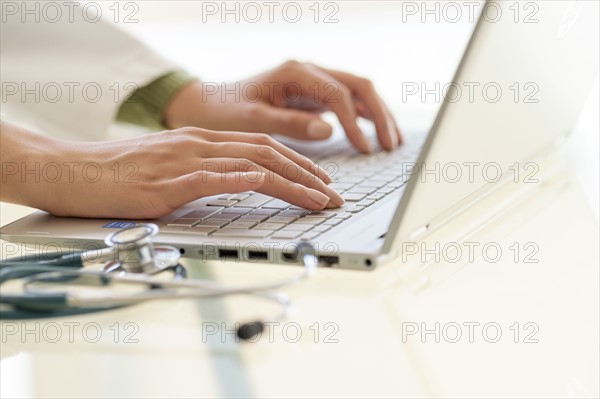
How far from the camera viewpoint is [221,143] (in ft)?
2.95

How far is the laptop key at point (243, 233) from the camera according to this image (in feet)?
2.56

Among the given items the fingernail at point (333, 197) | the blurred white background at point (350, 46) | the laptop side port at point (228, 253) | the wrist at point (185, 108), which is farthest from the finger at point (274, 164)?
the wrist at point (185, 108)

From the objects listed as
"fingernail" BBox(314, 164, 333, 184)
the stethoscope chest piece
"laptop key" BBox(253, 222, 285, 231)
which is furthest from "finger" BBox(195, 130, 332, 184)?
the stethoscope chest piece

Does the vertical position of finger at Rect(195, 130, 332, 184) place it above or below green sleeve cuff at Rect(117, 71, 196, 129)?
A: above

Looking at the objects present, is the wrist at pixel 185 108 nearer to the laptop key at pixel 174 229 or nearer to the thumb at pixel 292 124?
the thumb at pixel 292 124

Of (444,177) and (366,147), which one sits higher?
(444,177)

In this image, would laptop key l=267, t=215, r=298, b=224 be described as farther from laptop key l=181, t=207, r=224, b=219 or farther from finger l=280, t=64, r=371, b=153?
finger l=280, t=64, r=371, b=153

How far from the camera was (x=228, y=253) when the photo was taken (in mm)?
756

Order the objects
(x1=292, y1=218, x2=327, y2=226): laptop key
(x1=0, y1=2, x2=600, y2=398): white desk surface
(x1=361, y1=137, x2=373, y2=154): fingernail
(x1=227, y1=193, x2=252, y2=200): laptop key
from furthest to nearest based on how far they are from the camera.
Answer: (x1=361, y1=137, x2=373, y2=154): fingernail < (x1=227, y1=193, x2=252, y2=200): laptop key < (x1=292, y1=218, x2=327, y2=226): laptop key < (x1=0, y1=2, x2=600, y2=398): white desk surface

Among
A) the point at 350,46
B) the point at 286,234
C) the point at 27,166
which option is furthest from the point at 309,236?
the point at 350,46

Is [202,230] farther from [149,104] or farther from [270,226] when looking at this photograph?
[149,104]

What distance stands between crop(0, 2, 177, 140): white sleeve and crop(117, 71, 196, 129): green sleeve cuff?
0.06 feet

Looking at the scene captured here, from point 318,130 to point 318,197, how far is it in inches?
14.6

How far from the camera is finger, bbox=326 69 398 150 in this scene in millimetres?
1199
